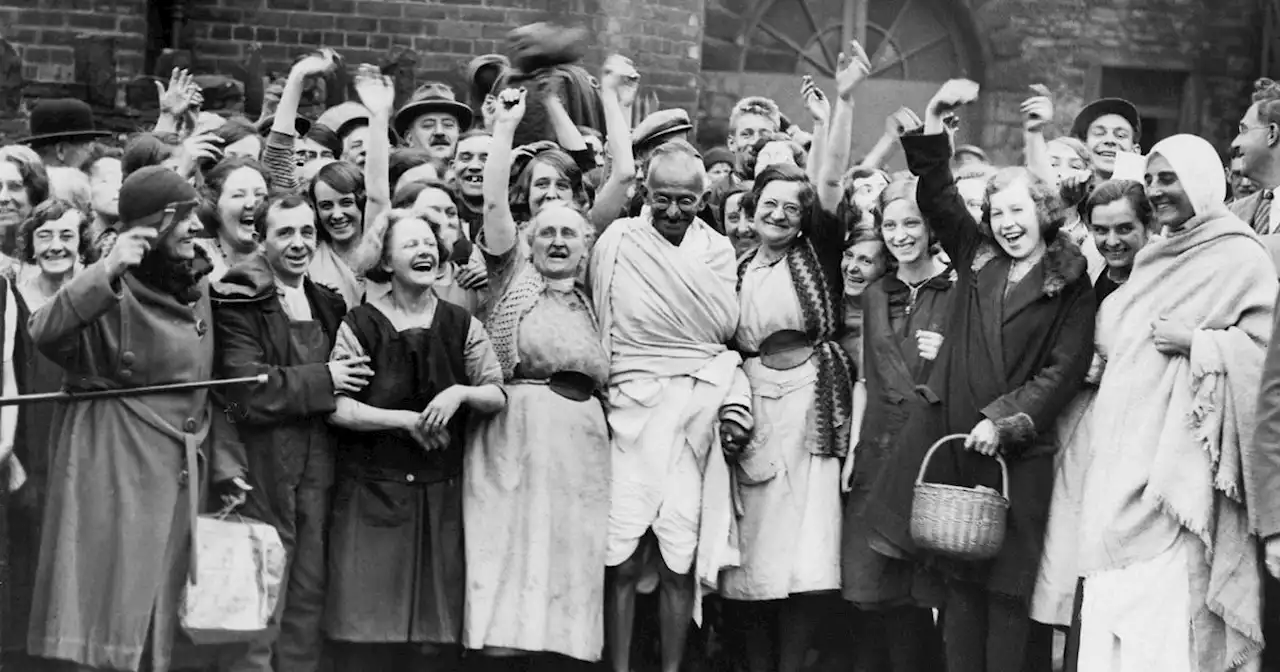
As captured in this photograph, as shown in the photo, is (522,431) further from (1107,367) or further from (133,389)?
(1107,367)

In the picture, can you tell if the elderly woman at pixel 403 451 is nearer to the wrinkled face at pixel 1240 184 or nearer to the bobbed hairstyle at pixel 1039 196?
the bobbed hairstyle at pixel 1039 196

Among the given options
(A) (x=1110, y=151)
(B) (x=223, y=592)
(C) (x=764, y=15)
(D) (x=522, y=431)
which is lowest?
(B) (x=223, y=592)

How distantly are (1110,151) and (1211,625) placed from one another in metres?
3.17

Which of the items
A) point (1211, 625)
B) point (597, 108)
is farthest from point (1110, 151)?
point (1211, 625)

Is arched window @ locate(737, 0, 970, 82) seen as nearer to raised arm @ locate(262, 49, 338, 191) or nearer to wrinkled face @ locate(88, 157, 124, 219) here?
raised arm @ locate(262, 49, 338, 191)

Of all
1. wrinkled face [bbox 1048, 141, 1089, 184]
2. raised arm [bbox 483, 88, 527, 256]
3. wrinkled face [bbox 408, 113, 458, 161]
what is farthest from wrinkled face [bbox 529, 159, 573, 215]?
wrinkled face [bbox 1048, 141, 1089, 184]

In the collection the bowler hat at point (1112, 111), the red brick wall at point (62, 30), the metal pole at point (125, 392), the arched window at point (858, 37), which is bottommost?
the metal pole at point (125, 392)

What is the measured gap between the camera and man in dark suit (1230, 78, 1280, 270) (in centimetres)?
674

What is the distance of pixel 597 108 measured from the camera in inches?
349

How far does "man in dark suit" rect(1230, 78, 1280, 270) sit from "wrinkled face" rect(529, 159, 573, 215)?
2.41 metres

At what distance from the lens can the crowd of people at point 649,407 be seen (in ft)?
19.5

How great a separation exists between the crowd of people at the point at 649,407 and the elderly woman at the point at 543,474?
0.01 meters

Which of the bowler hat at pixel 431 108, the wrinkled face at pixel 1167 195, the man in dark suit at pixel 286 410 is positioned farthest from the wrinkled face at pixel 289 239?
the wrinkled face at pixel 1167 195

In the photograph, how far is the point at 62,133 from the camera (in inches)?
336
